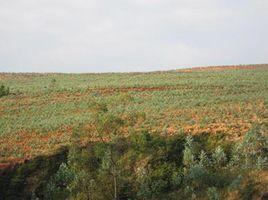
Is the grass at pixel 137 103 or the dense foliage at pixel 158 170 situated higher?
the grass at pixel 137 103

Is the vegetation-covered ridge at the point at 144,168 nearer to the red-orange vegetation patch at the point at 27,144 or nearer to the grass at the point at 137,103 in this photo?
the red-orange vegetation patch at the point at 27,144

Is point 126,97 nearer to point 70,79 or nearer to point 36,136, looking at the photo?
point 36,136

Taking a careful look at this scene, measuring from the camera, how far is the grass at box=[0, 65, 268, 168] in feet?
126

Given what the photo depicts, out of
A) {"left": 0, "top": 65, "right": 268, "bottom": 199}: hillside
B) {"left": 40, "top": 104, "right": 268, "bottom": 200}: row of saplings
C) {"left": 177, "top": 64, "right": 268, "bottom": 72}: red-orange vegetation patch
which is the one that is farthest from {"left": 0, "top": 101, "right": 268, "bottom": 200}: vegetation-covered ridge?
{"left": 177, "top": 64, "right": 268, "bottom": 72}: red-orange vegetation patch

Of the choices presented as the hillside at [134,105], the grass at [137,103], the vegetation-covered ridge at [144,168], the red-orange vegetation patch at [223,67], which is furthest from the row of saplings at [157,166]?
the red-orange vegetation patch at [223,67]

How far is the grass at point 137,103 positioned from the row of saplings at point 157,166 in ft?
A: 7.05

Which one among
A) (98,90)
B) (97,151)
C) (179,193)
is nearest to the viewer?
(97,151)

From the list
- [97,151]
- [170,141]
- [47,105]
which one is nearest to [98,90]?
[47,105]

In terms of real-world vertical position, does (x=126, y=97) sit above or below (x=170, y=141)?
above

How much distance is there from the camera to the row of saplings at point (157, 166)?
26.1 m

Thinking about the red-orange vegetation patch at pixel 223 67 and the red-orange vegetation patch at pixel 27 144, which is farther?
the red-orange vegetation patch at pixel 223 67

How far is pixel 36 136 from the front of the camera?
41000 mm

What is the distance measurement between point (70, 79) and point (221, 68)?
25.4m

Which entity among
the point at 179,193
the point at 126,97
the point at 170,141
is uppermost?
the point at 126,97
